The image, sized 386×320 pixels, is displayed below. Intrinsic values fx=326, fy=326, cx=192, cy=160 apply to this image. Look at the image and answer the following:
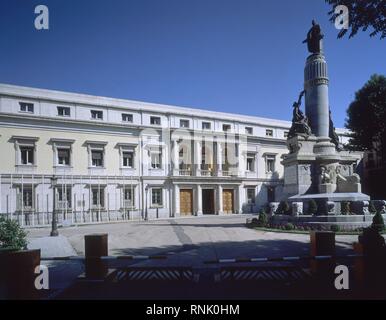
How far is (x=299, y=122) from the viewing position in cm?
1894

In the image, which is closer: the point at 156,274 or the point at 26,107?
the point at 156,274

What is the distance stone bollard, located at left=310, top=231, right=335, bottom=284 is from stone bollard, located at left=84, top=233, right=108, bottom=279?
4875 millimetres

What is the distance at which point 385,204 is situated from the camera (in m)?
16.5

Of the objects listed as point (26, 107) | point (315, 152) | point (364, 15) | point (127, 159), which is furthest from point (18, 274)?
point (127, 159)

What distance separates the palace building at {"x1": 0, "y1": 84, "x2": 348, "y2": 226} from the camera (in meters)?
28.7

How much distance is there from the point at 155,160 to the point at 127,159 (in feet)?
10.2

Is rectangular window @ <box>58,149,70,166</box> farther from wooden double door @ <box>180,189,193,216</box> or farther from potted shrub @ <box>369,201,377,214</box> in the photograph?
potted shrub @ <box>369,201,377,214</box>

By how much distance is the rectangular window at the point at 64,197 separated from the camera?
29.3 metres

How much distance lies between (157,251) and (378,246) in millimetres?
7538

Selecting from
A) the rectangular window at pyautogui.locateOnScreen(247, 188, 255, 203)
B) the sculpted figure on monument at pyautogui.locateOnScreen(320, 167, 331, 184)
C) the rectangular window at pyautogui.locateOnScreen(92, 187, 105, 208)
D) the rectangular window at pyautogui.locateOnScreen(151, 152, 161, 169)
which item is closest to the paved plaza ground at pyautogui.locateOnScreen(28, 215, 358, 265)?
the sculpted figure on monument at pyautogui.locateOnScreen(320, 167, 331, 184)

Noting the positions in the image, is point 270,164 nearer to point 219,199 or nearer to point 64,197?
point 219,199

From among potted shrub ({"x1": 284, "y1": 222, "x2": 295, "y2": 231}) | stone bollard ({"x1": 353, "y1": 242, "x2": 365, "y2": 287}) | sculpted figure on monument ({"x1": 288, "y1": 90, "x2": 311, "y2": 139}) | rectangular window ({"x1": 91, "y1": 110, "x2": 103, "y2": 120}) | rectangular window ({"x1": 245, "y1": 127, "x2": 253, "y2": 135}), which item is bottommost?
potted shrub ({"x1": 284, "y1": 222, "x2": 295, "y2": 231})
